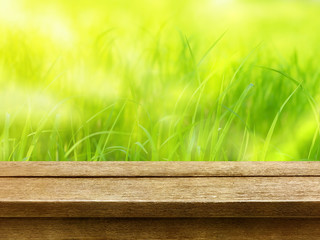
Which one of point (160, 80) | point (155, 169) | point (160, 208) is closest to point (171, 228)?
point (160, 208)

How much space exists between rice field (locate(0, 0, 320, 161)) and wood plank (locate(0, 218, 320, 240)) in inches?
10.6

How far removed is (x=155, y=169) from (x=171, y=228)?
0.15 meters

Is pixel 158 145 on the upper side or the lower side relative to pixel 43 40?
lower

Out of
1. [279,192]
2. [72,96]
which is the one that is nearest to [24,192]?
[72,96]

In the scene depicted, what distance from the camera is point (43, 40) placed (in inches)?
37.4

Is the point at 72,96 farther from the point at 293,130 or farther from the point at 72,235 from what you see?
the point at 293,130

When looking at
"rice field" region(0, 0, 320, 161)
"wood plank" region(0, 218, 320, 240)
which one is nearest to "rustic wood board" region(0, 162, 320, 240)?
"wood plank" region(0, 218, 320, 240)

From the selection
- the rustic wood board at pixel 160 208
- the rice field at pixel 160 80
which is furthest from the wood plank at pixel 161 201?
the rice field at pixel 160 80

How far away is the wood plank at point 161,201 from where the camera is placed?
0.62 metres

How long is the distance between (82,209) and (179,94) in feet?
1.31

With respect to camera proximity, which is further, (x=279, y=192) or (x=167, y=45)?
(x=167, y=45)

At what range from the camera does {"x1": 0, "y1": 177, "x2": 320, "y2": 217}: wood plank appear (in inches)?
24.4

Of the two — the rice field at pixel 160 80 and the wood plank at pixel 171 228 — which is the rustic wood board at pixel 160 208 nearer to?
the wood plank at pixel 171 228

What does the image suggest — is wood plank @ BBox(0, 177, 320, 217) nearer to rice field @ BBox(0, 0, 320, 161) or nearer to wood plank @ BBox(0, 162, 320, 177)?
wood plank @ BBox(0, 162, 320, 177)
